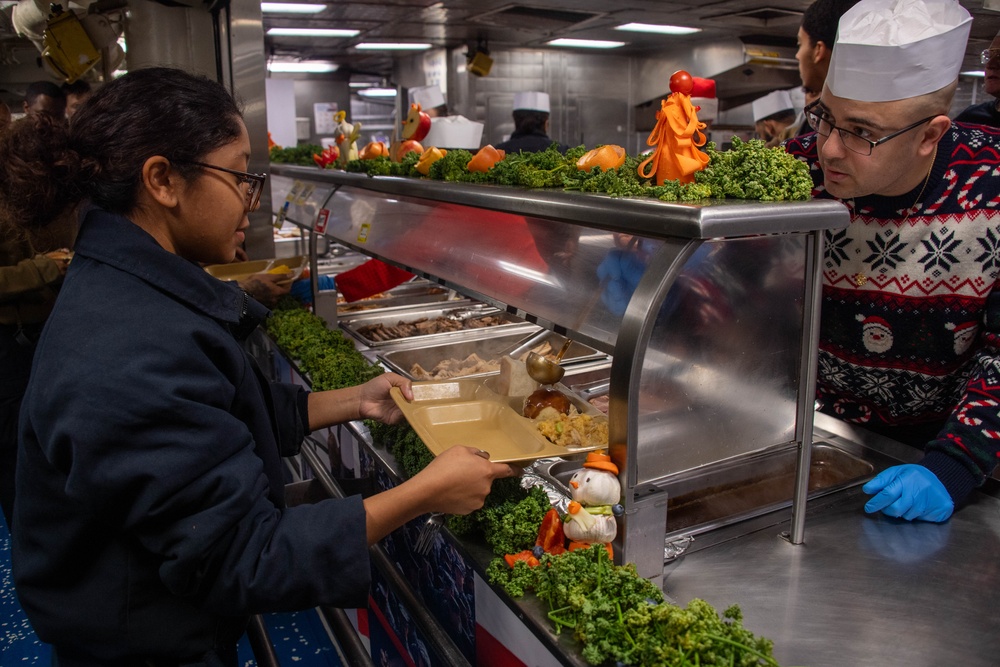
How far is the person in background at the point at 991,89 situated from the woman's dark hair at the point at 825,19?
1.11 metres

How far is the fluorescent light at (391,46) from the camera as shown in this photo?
1084cm

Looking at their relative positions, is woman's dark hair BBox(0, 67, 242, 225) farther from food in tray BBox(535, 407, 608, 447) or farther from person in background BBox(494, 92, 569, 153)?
person in background BBox(494, 92, 569, 153)

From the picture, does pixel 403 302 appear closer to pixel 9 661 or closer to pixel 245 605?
pixel 9 661

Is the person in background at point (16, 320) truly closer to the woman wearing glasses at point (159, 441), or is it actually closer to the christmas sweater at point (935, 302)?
the woman wearing glasses at point (159, 441)

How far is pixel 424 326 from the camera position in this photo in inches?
152

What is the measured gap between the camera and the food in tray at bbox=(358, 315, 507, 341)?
371 centimetres

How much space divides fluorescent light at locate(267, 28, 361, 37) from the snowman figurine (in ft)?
30.8

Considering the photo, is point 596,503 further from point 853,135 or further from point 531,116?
point 531,116

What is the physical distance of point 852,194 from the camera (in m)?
1.90

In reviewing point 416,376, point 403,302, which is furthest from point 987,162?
point 403,302

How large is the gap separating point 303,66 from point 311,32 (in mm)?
3572

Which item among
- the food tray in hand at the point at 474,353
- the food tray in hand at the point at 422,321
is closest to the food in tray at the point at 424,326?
the food tray in hand at the point at 422,321

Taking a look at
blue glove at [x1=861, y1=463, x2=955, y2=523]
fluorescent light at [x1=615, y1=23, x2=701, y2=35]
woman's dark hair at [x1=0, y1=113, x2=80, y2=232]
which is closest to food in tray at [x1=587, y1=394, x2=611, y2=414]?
blue glove at [x1=861, y1=463, x2=955, y2=523]

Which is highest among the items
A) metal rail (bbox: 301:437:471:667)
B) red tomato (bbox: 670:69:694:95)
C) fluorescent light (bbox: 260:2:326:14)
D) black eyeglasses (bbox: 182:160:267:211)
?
fluorescent light (bbox: 260:2:326:14)
